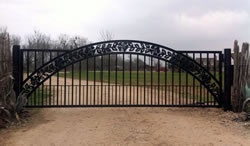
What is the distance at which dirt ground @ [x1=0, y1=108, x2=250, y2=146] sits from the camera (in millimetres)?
4184

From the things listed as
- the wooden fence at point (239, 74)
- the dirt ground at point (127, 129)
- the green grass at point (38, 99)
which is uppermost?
the wooden fence at point (239, 74)

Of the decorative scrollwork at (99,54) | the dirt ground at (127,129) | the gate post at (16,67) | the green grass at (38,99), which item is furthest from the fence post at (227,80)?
the gate post at (16,67)

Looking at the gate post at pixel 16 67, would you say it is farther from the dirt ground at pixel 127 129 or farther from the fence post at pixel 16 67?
the dirt ground at pixel 127 129

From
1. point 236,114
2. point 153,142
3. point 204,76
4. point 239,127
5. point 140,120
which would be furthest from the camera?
point 204,76

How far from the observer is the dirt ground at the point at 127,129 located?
4184mm

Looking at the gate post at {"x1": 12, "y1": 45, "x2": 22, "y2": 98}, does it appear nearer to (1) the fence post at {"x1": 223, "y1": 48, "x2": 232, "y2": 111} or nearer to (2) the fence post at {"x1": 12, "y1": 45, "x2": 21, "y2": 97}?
(2) the fence post at {"x1": 12, "y1": 45, "x2": 21, "y2": 97}

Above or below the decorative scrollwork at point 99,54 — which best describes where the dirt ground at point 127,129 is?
below

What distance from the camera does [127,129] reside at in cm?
493

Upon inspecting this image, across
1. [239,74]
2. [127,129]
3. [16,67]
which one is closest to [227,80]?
[239,74]

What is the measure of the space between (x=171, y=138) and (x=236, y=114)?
312 cm

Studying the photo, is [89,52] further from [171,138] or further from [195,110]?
[195,110]

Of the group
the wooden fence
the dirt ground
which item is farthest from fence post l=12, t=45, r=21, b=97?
the wooden fence

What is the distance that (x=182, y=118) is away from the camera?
5961mm

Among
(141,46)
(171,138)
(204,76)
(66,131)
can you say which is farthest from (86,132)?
(204,76)
